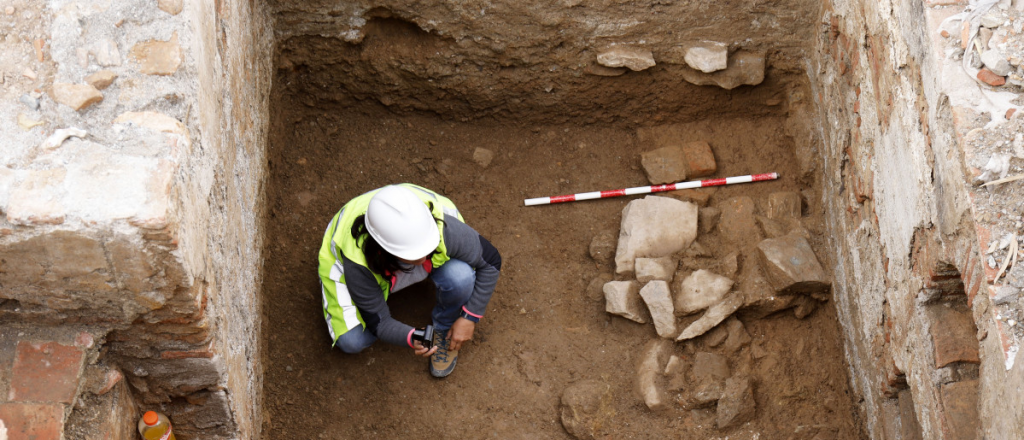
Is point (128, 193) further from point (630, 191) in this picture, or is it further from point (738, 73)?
point (738, 73)

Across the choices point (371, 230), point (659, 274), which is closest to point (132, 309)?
point (371, 230)

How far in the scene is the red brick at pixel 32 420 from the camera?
239cm

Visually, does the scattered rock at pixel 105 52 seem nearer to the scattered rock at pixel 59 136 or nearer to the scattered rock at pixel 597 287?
the scattered rock at pixel 59 136

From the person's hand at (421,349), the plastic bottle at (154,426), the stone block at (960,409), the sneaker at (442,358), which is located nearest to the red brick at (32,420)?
the plastic bottle at (154,426)

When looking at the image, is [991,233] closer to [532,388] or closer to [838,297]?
[838,297]

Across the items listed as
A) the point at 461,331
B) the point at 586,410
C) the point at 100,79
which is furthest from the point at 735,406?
the point at 100,79

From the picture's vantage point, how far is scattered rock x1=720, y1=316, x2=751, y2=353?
3684mm

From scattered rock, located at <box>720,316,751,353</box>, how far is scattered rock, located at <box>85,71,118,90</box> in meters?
Answer: 2.73

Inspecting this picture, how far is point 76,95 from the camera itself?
2449 mm

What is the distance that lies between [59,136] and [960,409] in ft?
9.87

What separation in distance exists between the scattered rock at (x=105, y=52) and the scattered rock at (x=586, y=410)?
2275mm

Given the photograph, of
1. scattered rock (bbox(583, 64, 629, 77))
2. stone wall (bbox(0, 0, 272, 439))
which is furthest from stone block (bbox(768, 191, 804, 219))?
stone wall (bbox(0, 0, 272, 439))

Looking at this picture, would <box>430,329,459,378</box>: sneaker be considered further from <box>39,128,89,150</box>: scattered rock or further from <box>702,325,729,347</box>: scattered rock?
<box>39,128,89,150</box>: scattered rock

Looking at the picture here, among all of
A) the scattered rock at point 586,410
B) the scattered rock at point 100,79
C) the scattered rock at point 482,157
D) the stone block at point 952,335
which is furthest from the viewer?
the scattered rock at point 482,157
